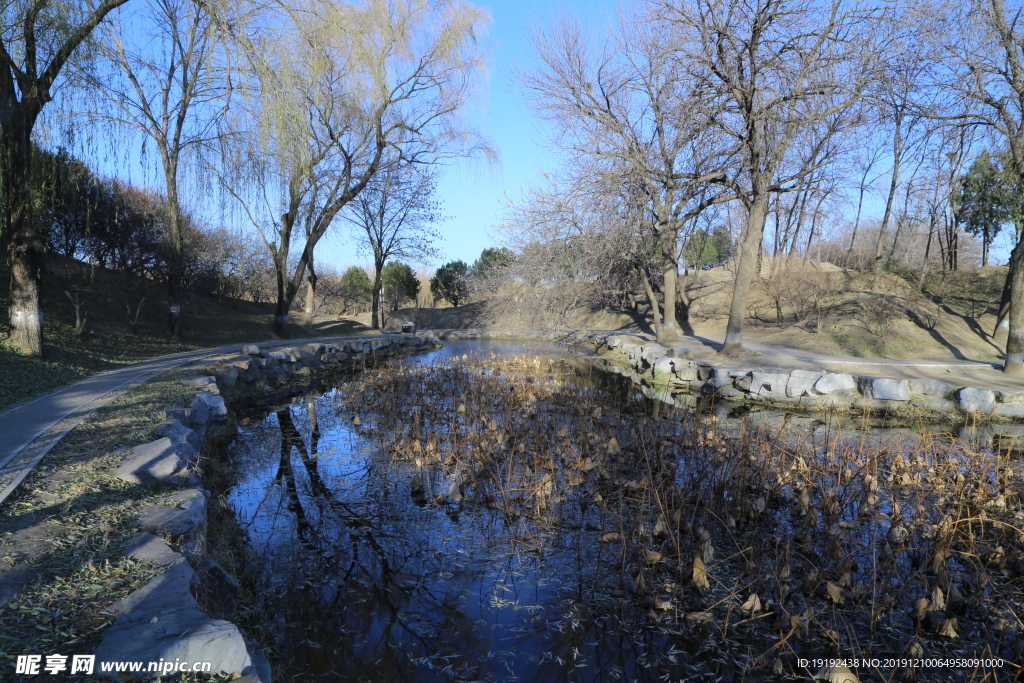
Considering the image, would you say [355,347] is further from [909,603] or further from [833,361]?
[909,603]

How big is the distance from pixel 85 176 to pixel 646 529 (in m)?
16.0

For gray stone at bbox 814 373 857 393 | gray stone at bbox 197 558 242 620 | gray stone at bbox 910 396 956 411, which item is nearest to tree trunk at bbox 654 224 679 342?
gray stone at bbox 814 373 857 393

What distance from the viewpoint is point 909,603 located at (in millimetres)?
3758

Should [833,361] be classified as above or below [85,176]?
below

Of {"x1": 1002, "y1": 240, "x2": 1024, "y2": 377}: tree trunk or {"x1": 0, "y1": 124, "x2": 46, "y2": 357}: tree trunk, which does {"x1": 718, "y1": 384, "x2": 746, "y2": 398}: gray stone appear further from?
{"x1": 0, "y1": 124, "x2": 46, "y2": 357}: tree trunk

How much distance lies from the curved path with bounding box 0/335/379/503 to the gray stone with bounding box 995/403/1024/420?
11.9 m

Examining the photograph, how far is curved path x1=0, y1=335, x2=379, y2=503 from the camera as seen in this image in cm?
448

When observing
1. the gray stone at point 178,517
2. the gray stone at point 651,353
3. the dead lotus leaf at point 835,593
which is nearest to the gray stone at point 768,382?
the gray stone at point 651,353

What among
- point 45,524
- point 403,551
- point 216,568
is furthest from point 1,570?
point 403,551

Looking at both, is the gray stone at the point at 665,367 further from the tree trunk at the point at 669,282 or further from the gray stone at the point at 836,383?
the tree trunk at the point at 669,282

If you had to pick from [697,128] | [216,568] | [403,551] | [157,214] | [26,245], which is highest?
[697,128]

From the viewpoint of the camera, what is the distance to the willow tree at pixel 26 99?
7379 mm

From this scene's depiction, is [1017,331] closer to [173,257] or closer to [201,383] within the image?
[201,383]

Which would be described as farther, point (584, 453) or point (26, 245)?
point (26, 245)
